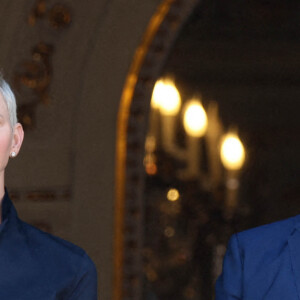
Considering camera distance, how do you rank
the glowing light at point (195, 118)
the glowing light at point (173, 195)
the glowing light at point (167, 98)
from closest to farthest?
1. the glowing light at point (173, 195)
2. the glowing light at point (167, 98)
3. the glowing light at point (195, 118)

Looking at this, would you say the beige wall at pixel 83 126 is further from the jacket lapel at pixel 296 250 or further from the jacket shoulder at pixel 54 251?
the jacket lapel at pixel 296 250

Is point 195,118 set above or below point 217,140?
above

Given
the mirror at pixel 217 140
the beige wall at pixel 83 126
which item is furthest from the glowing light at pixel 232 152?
the beige wall at pixel 83 126

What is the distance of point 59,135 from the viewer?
3699 mm

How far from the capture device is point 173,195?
5.68 m

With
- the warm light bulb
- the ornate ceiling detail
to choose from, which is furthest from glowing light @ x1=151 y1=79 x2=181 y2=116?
the ornate ceiling detail

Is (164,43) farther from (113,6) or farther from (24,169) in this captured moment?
(24,169)

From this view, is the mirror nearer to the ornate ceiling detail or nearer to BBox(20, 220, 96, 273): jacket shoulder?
the ornate ceiling detail

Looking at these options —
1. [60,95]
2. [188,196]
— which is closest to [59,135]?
[60,95]

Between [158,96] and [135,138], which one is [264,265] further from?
[158,96]

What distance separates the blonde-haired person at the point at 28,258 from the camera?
1764 millimetres

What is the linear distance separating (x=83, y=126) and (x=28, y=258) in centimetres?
193

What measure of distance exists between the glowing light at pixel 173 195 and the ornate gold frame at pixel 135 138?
1767 mm

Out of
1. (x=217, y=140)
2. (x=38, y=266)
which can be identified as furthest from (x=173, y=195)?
(x=38, y=266)
